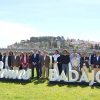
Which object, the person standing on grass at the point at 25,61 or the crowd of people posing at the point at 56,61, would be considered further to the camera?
the person standing on grass at the point at 25,61

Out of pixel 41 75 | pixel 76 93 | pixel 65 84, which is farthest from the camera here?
pixel 41 75

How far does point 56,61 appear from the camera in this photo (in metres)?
10.3

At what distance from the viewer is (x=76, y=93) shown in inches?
292

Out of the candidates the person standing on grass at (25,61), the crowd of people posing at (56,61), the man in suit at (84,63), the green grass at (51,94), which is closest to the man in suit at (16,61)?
the crowd of people posing at (56,61)

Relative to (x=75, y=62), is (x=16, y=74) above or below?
below

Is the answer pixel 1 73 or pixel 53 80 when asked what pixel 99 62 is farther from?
pixel 1 73

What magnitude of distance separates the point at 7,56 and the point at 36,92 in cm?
449

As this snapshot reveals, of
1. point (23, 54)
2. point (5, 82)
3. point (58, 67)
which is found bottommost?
point (5, 82)

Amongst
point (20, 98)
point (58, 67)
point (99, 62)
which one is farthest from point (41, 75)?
point (20, 98)

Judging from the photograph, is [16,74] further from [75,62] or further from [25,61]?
[75,62]

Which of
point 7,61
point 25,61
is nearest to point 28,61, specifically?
point 25,61

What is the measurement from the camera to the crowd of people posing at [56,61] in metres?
9.70

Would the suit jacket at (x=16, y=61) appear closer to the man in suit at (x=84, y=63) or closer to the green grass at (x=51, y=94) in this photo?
the green grass at (x=51, y=94)

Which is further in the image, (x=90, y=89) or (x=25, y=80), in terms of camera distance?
(x=25, y=80)
